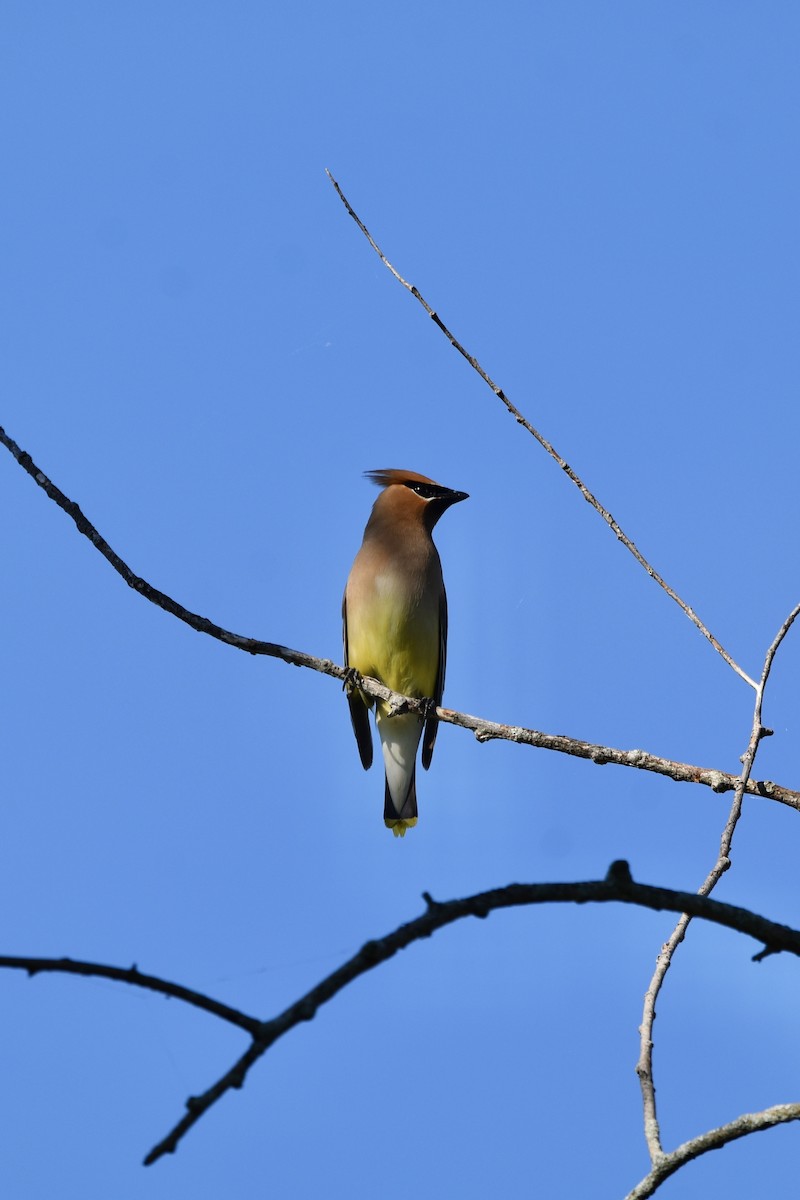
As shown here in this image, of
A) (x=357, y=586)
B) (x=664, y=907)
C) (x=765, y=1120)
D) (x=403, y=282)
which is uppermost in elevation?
(x=357, y=586)

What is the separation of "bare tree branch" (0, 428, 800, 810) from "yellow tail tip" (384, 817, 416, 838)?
2280mm

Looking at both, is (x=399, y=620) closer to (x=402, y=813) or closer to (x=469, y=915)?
(x=402, y=813)

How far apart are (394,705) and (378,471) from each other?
2014 millimetres

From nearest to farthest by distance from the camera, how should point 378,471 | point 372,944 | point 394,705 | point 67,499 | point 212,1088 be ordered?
point 212,1088 < point 372,944 < point 67,499 < point 394,705 < point 378,471

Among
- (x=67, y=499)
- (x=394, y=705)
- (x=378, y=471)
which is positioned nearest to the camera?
(x=67, y=499)

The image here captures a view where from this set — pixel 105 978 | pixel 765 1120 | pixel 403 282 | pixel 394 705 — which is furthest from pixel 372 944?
pixel 394 705

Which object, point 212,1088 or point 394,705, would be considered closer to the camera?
point 212,1088

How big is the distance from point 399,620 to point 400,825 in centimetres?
119

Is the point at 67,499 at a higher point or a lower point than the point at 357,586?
lower

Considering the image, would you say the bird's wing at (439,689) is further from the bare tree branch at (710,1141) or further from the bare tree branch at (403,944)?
the bare tree branch at (403,944)

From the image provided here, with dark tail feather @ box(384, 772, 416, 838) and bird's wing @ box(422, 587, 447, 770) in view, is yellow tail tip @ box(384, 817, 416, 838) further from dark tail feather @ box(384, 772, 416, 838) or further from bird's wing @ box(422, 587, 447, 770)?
bird's wing @ box(422, 587, 447, 770)

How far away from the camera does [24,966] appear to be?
1.49 meters

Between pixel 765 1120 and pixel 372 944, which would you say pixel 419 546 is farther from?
pixel 372 944

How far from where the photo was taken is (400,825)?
6656mm
